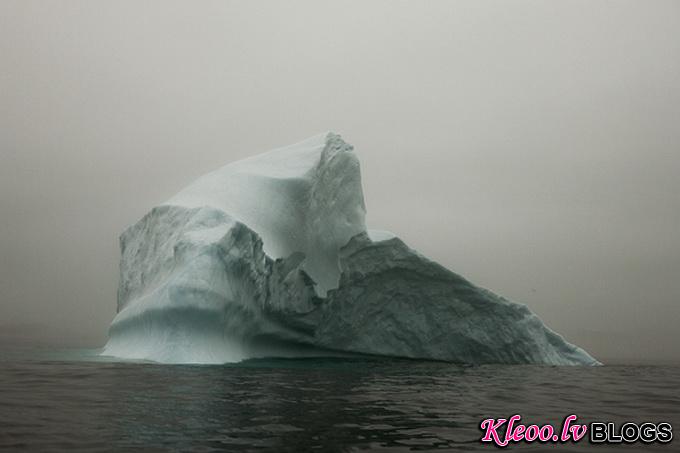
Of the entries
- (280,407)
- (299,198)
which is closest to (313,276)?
(299,198)

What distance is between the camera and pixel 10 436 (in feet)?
15.7

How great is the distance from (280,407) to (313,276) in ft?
30.7

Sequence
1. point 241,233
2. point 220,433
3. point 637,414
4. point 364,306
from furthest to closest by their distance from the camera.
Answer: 1. point 364,306
2. point 241,233
3. point 637,414
4. point 220,433

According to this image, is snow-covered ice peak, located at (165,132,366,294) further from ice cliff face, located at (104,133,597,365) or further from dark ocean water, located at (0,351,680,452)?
dark ocean water, located at (0,351,680,452)

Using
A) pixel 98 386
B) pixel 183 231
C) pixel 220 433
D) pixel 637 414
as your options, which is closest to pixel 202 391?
pixel 98 386

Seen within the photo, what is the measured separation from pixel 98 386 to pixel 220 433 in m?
3.60

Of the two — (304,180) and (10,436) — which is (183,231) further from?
(10,436)

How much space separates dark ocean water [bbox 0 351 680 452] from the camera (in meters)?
4.98

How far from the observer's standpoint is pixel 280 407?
6.71m

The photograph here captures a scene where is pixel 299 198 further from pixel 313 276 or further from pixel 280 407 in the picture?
pixel 280 407

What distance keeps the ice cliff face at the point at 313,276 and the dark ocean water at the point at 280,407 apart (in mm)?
2678

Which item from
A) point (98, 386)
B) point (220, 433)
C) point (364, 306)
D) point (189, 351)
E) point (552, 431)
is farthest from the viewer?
point (364, 306)

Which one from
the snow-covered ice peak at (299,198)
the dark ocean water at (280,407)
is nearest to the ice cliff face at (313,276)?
the snow-covered ice peak at (299,198)

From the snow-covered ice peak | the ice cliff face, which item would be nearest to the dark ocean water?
the ice cliff face
